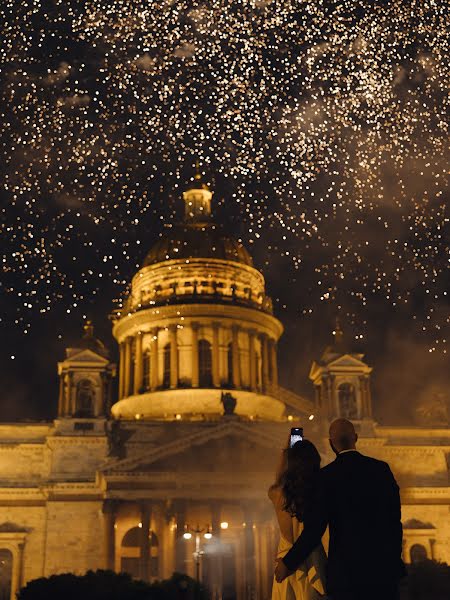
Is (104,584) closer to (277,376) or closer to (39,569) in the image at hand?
(39,569)

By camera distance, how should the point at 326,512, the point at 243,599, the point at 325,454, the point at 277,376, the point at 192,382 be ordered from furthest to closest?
1. the point at 277,376
2. the point at 192,382
3. the point at 325,454
4. the point at 243,599
5. the point at 326,512

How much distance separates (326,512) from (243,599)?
3971 centimetres

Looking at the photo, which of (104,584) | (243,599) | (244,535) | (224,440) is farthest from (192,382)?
(104,584)

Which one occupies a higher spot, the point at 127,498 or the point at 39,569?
the point at 127,498

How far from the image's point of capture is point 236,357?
6128 centimetres

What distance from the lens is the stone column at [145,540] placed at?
45203 mm

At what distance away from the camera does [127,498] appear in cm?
4669

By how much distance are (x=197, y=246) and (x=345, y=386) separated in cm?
1795

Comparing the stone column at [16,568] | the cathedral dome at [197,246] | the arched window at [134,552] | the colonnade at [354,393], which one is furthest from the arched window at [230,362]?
the stone column at [16,568]

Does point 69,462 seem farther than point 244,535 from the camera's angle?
Yes

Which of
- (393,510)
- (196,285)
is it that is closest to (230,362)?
(196,285)

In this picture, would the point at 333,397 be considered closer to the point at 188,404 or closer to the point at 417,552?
the point at 188,404

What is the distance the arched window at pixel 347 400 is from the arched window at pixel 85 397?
1652 centimetres

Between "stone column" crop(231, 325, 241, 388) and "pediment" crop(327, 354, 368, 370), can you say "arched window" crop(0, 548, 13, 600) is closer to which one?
"stone column" crop(231, 325, 241, 388)
